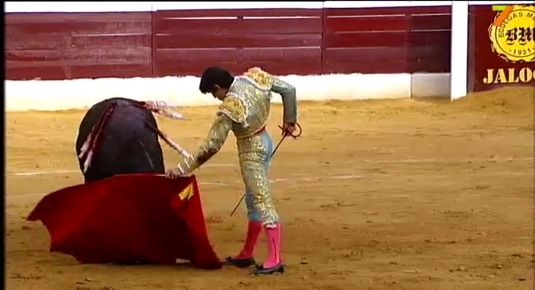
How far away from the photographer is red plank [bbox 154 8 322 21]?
39.8 ft

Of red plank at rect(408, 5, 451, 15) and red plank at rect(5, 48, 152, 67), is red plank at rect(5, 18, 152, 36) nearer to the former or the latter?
red plank at rect(5, 48, 152, 67)

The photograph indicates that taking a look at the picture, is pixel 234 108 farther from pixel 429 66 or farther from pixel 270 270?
pixel 429 66

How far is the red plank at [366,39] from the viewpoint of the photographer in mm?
12586

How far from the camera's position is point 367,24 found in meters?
12.7

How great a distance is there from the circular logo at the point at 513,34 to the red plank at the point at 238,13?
1.84 m

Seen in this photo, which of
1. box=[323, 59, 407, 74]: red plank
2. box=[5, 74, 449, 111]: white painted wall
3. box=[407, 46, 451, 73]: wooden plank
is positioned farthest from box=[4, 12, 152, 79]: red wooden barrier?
box=[407, 46, 451, 73]: wooden plank

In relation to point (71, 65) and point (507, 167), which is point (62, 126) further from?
point (507, 167)

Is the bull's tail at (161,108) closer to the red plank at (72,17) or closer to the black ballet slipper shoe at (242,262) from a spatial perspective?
the black ballet slipper shoe at (242,262)

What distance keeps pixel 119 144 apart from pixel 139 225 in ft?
1.62

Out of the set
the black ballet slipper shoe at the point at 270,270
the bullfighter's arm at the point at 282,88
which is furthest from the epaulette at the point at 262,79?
the black ballet slipper shoe at the point at 270,270

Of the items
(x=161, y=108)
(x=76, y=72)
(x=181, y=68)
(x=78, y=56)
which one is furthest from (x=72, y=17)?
(x=161, y=108)

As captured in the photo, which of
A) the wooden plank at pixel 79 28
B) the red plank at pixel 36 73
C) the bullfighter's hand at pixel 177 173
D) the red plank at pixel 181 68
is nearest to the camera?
the bullfighter's hand at pixel 177 173

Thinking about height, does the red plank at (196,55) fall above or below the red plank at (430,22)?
below

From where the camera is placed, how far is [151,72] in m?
12.0
